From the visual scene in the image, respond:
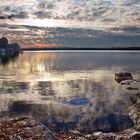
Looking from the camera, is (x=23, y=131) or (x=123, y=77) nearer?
(x=23, y=131)

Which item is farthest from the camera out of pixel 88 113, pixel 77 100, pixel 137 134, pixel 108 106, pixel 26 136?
pixel 77 100

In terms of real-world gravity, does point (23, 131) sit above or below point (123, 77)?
above

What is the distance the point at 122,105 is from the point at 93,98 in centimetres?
724

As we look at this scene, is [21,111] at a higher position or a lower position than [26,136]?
lower

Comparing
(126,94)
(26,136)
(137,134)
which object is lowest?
(126,94)

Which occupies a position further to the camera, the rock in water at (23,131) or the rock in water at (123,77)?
the rock in water at (123,77)

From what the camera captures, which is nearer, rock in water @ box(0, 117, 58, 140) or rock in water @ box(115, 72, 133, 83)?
rock in water @ box(0, 117, 58, 140)

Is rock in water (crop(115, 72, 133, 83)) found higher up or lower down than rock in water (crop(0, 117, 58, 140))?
lower down

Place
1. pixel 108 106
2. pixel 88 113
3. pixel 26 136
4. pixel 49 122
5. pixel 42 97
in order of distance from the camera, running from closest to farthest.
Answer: pixel 26 136
pixel 49 122
pixel 88 113
pixel 108 106
pixel 42 97

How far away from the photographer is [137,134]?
19.3 m

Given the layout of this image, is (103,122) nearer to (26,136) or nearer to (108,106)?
(108,106)

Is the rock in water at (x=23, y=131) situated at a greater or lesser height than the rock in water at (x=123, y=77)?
greater

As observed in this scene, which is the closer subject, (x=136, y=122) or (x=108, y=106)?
(x=136, y=122)

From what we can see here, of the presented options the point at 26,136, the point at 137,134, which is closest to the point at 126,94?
the point at 137,134
